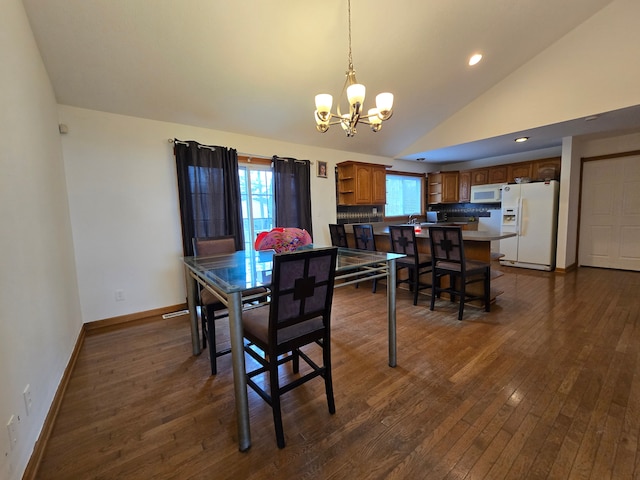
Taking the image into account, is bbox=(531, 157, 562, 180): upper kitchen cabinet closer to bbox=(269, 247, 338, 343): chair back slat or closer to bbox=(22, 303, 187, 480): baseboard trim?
bbox=(269, 247, 338, 343): chair back slat

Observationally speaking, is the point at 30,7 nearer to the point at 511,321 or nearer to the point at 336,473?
the point at 336,473

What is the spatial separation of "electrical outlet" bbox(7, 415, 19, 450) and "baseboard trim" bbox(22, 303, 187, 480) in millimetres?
190

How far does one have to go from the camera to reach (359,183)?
493 centimetres

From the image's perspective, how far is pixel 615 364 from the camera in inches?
79.8

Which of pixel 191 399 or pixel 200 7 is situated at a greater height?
pixel 200 7

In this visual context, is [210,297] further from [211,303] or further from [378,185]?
[378,185]

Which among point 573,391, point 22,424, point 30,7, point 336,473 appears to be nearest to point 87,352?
point 22,424

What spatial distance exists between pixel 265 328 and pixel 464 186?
6.45 metres

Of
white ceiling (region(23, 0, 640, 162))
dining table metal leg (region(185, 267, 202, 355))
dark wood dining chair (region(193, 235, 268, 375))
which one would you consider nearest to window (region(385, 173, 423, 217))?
white ceiling (region(23, 0, 640, 162))

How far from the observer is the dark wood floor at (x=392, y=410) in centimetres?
130

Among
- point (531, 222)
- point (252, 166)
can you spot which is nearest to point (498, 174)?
point (531, 222)

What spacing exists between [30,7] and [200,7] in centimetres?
113

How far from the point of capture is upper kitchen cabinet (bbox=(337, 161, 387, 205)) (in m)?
4.89

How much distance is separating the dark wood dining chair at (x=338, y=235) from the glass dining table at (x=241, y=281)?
1791mm
